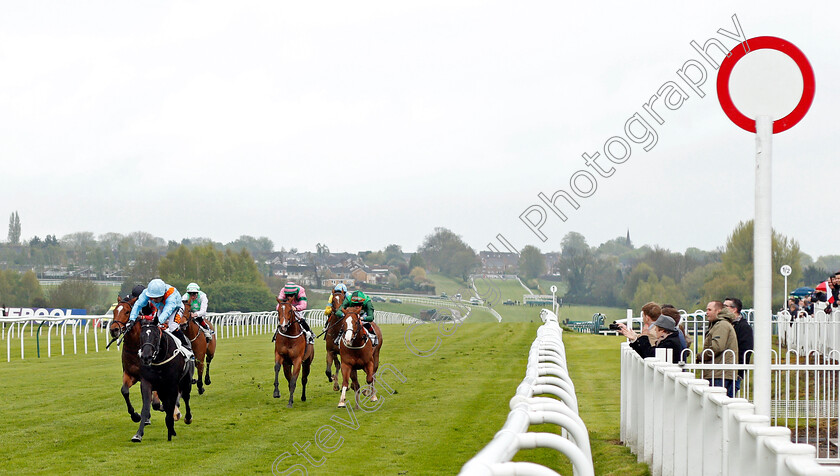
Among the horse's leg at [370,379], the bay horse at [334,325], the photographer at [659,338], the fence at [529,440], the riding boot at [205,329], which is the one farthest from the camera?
the bay horse at [334,325]

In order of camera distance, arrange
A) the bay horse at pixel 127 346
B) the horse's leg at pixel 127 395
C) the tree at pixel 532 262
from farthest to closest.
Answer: the tree at pixel 532 262 → the horse's leg at pixel 127 395 → the bay horse at pixel 127 346

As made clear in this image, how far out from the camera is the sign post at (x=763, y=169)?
3719mm

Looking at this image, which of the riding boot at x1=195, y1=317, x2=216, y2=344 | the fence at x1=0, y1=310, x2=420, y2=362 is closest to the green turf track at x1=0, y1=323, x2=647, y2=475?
the riding boot at x1=195, y1=317, x2=216, y2=344

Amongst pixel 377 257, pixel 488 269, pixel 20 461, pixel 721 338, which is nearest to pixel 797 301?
pixel 488 269

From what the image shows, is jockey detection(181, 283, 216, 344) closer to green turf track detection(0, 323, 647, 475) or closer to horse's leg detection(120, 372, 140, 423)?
green turf track detection(0, 323, 647, 475)

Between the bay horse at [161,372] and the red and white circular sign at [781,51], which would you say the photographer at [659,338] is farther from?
the bay horse at [161,372]

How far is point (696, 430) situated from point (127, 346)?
6323mm

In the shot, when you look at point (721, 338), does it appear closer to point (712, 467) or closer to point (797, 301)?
point (712, 467)

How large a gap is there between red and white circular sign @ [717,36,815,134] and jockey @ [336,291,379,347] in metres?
6.92

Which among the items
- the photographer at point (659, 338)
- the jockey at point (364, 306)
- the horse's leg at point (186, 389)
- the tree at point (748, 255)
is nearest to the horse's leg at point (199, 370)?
the horse's leg at point (186, 389)

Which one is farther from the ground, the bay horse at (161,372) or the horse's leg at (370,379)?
the bay horse at (161,372)

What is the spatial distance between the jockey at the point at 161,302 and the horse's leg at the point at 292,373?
2.48 meters

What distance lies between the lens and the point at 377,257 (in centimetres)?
4831

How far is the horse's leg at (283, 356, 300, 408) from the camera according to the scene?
11.2 metres
